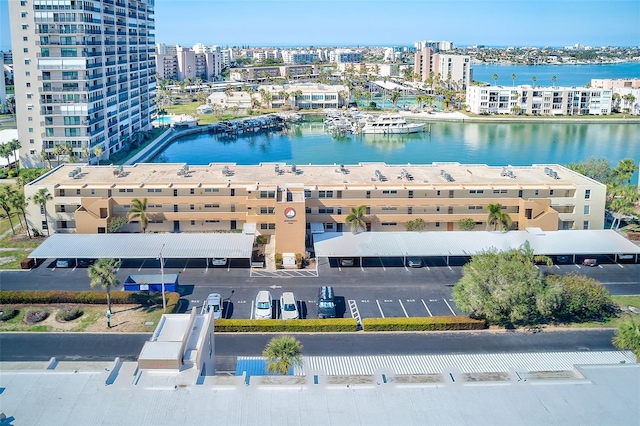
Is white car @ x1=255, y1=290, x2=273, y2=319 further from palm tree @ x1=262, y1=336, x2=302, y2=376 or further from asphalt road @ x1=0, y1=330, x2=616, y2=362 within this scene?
palm tree @ x1=262, y1=336, x2=302, y2=376

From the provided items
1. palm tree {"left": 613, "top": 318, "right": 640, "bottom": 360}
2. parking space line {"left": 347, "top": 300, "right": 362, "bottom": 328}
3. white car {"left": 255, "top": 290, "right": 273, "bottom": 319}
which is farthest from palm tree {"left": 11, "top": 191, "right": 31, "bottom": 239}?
palm tree {"left": 613, "top": 318, "right": 640, "bottom": 360}

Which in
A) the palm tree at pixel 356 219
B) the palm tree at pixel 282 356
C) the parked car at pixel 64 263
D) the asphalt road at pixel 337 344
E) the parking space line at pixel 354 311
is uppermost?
the palm tree at pixel 356 219

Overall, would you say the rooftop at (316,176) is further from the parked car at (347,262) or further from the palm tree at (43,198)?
the parked car at (347,262)

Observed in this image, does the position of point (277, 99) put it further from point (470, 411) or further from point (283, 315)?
point (470, 411)

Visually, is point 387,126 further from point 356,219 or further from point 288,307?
point 288,307

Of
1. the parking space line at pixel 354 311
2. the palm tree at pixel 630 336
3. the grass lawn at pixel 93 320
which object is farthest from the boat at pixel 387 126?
the palm tree at pixel 630 336

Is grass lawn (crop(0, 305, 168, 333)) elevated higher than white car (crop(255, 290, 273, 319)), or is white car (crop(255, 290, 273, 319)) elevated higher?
white car (crop(255, 290, 273, 319))

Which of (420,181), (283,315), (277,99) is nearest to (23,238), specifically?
(283,315)
